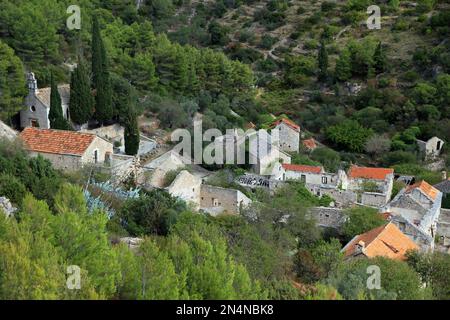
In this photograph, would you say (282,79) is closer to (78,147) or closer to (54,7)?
(54,7)

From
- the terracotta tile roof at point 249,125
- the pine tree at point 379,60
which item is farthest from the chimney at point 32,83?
the pine tree at point 379,60

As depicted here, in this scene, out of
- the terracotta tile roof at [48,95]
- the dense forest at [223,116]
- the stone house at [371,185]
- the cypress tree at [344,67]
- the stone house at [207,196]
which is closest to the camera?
the dense forest at [223,116]

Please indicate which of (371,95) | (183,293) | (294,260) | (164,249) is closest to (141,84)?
(371,95)

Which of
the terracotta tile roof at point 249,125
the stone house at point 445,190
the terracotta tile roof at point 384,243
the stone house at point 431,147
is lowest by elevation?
the stone house at point 431,147

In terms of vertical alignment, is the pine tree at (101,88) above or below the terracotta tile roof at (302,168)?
above

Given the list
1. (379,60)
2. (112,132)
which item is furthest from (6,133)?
(379,60)

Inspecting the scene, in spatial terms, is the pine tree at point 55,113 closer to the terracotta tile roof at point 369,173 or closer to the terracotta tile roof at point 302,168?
the terracotta tile roof at point 302,168
